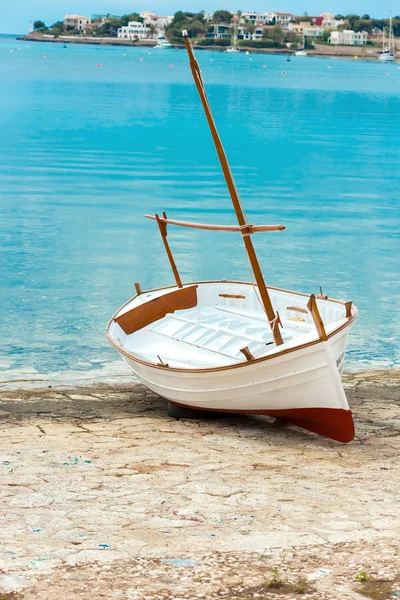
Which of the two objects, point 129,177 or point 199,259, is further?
point 129,177

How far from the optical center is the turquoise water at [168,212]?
16.9m

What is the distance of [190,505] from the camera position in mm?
7641

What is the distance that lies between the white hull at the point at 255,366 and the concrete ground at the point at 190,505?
33cm

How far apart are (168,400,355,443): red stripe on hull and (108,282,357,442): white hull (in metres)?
0.01

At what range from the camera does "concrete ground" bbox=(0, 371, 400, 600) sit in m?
5.98

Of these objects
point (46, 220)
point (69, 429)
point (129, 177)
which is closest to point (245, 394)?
point (69, 429)

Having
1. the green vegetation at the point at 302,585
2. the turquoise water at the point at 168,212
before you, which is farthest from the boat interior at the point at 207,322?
the green vegetation at the point at 302,585

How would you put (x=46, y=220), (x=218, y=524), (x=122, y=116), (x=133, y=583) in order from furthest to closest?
(x=122, y=116), (x=46, y=220), (x=218, y=524), (x=133, y=583)

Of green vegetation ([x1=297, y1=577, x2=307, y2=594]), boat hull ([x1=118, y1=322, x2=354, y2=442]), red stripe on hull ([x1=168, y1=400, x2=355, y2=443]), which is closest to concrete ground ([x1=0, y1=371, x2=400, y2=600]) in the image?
green vegetation ([x1=297, y1=577, x2=307, y2=594])

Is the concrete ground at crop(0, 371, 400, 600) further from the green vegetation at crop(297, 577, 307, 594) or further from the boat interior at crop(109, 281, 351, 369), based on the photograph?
the boat interior at crop(109, 281, 351, 369)

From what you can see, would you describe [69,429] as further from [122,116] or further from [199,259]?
[122,116]

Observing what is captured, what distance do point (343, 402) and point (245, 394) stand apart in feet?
3.53

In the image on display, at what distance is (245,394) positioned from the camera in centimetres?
993

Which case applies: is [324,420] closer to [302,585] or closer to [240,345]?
[240,345]
